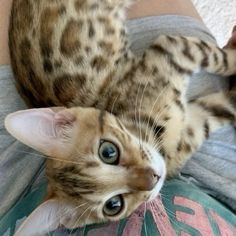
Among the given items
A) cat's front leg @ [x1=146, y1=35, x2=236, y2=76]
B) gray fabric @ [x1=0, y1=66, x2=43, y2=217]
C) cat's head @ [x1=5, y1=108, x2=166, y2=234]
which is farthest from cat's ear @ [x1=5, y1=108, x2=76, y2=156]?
cat's front leg @ [x1=146, y1=35, x2=236, y2=76]

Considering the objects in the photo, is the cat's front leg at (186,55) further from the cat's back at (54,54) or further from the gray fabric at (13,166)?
the gray fabric at (13,166)

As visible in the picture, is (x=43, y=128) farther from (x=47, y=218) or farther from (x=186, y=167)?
(x=186, y=167)

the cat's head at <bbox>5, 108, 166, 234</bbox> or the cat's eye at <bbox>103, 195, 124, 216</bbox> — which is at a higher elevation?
the cat's head at <bbox>5, 108, 166, 234</bbox>

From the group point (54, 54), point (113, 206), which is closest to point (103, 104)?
point (54, 54)

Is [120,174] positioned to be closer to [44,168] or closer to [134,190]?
[134,190]

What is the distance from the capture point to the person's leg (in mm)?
1315

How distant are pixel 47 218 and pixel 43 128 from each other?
0.65 feet

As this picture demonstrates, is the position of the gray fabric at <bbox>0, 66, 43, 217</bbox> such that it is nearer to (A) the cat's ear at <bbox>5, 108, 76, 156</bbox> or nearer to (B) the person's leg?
(A) the cat's ear at <bbox>5, 108, 76, 156</bbox>

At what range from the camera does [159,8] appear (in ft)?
4.34

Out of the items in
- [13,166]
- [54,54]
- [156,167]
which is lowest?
[13,166]

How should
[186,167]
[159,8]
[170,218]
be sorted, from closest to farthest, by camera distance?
[170,218] → [186,167] → [159,8]

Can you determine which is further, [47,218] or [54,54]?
[54,54]

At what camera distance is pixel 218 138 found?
4.03ft

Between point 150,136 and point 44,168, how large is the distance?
28cm
